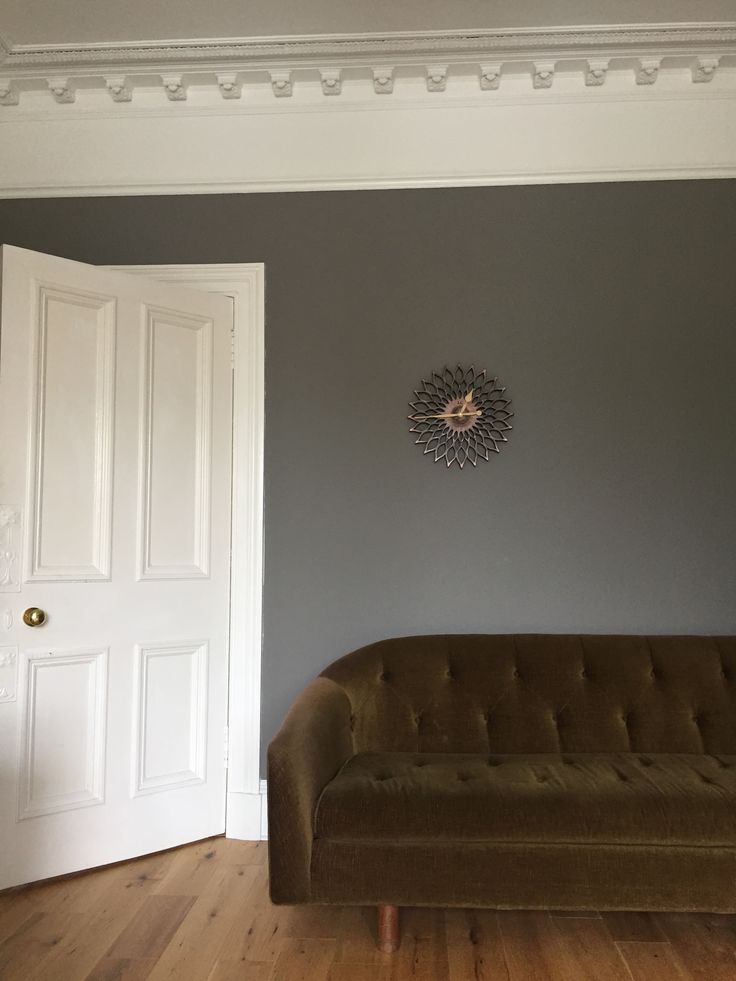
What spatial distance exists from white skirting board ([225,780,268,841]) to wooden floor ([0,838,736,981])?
39cm

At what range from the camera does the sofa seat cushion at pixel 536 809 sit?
6.05ft

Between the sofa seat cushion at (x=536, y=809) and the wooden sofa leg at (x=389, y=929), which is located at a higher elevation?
the sofa seat cushion at (x=536, y=809)

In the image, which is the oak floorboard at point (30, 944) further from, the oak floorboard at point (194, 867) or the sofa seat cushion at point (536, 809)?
the sofa seat cushion at point (536, 809)

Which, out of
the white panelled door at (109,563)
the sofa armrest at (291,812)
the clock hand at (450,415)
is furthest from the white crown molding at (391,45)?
the sofa armrest at (291,812)

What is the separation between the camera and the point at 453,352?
2.90 metres

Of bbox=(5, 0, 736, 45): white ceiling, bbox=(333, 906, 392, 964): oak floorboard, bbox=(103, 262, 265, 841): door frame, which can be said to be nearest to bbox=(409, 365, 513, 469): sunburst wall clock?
bbox=(103, 262, 265, 841): door frame

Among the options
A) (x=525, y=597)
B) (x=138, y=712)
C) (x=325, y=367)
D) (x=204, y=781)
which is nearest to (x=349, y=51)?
(x=325, y=367)

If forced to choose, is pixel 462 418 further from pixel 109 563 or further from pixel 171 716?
pixel 171 716

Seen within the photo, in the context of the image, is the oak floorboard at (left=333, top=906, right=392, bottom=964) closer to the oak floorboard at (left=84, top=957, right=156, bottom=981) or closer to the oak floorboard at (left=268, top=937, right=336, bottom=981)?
the oak floorboard at (left=268, top=937, right=336, bottom=981)

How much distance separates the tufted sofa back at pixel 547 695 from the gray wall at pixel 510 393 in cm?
25

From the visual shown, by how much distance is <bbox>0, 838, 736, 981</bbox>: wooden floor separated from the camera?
6.04ft

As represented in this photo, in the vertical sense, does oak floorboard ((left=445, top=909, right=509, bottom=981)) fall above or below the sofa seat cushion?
below

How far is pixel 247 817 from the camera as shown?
277 centimetres

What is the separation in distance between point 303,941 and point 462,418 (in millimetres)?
1860
